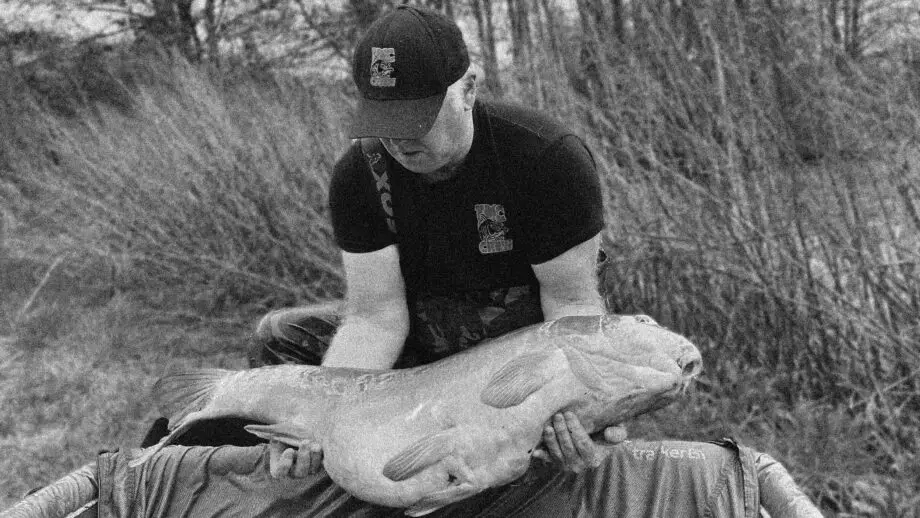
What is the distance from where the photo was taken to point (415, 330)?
8.23ft

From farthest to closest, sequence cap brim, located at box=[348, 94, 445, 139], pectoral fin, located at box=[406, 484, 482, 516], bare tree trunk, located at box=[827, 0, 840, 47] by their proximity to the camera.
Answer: bare tree trunk, located at box=[827, 0, 840, 47]
cap brim, located at box=[348, 94, 445, 139]
pectoral fin, located at box=[406, 484, 482, 516]

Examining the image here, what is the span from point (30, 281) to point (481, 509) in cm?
570

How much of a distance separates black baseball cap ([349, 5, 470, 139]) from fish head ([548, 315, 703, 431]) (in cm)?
60

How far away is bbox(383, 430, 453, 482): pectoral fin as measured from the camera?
1764 mm

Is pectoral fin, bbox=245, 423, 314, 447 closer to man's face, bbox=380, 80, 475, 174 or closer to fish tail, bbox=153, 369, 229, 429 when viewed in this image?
fish tail, bbox=153, 369, 229, 429

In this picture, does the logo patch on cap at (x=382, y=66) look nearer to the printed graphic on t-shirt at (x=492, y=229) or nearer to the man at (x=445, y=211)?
the man at (x=445, y=211)

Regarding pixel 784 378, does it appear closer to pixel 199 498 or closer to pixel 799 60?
pixel 799 60

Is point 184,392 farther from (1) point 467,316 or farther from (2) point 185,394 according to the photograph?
(1) point 467,316

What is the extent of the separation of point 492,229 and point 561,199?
21 cm

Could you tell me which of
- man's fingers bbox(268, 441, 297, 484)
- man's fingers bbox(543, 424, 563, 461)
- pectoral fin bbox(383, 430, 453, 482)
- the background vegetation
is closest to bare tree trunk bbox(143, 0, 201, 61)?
the background vegetation

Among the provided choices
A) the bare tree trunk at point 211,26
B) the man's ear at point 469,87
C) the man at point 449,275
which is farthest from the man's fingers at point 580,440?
the bare tree trunk at point 211,26

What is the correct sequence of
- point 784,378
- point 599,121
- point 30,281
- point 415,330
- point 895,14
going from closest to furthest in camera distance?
point 415,330 → point 895,14 → point 784,378 → point 599,121 → point 30,281

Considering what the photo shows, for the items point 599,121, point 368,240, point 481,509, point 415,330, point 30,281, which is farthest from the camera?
point 30,281

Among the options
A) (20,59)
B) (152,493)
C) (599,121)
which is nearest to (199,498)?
(152,493)
